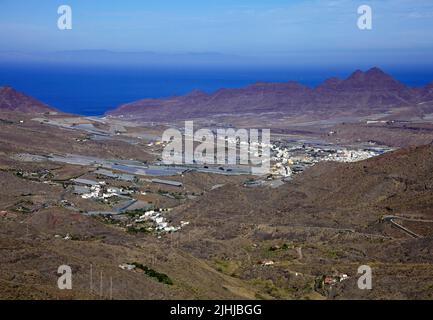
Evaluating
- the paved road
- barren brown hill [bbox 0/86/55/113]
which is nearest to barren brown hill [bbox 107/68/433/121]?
barren brown hill [bbox 0/86/55/113]

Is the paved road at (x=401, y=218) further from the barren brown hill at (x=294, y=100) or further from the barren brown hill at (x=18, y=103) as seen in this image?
the barren brown hill at (x=294, y=100)

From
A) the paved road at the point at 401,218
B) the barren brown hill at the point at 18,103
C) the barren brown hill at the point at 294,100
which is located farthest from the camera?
the barren brown hill at the point at 294,100

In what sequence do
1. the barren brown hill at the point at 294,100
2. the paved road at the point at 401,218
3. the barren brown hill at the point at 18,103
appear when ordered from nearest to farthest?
the paved road at the point at 401,218 → the barren brown hill at the point at 18,103 → the barren brown hill at the point at 294,100

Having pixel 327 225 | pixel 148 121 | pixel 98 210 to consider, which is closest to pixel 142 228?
pixel 98 210

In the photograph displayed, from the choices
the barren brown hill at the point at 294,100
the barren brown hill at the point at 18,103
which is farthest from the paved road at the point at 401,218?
the barren brown hill at the point at 294,100

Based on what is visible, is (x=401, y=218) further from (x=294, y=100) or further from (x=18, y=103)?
(x=294, y=100)

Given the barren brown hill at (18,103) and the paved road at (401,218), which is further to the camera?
→ the barren brown hill at (18,103)

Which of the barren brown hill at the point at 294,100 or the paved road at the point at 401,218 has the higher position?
the barren brown hill at the point at 294,100

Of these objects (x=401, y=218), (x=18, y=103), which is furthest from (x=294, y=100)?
(x=401, y=218)
